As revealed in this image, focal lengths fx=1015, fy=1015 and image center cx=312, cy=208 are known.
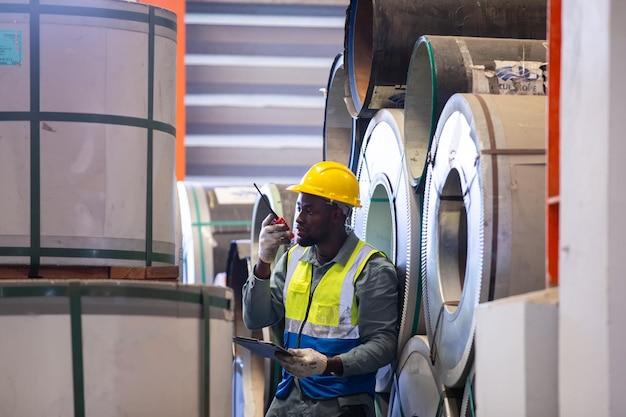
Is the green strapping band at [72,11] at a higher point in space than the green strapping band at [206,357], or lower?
higher

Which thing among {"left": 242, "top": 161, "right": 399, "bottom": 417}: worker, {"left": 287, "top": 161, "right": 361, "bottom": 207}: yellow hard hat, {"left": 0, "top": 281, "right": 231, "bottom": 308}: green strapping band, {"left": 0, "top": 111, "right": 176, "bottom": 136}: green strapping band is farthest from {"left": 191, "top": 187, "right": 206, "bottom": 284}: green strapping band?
{"left": 0, "top": 281, "right": 231, "bottom": 308}: green strapping band

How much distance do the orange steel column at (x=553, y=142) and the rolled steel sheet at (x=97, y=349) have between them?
4.02ft

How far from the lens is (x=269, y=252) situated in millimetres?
5133

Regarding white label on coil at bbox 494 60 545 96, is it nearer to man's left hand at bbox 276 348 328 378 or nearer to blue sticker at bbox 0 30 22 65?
man's left hand at bbox 276 348 328 378

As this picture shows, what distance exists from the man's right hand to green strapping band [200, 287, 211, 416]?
5.30ft

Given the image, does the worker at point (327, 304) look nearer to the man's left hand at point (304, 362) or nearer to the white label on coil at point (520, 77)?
the man's left hand at point (304, 362)

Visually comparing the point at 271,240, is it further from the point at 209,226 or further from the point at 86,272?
the point at 209,226

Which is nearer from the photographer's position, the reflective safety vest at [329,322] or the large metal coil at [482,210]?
the large metal coil at [482,210]

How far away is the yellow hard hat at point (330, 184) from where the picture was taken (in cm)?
512

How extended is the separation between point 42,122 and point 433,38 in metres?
1.93

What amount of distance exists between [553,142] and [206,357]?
1.37 m

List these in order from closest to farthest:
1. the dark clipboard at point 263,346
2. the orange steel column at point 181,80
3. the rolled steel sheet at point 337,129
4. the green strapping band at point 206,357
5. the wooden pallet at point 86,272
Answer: the green strapping band at point 206,357 < the wooden pallet at point 86,272 < the dark clipboard at point 263,346 < the rolled steel sheet at point 337,129 < the orange steel column at point 181,80

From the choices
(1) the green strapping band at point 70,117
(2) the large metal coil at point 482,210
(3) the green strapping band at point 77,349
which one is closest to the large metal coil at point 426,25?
(2) the large metal coil at point 482,210

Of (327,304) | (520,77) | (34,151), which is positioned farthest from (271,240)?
(34,151)
